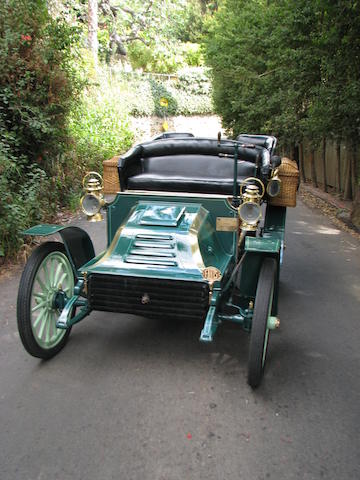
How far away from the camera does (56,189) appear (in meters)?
8.28

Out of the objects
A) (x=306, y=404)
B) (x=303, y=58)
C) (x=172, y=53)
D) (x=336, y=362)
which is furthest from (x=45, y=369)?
(x=172, y=53)

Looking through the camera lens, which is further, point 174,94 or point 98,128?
point 174,94

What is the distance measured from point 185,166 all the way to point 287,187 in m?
1.14

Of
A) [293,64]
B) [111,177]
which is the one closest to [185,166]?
[111,177]

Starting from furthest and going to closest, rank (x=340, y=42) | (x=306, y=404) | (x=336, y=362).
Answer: (x=340, y=42), (x=336, y=362), (x=306, y=404)

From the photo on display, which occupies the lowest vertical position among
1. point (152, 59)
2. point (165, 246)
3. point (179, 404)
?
point (179, 404)

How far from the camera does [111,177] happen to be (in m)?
4.79

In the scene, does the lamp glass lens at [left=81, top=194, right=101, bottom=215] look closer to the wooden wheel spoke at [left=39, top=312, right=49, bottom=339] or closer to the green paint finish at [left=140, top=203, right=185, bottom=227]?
the green paint finish at [left=140, top=203, right=185, bottom=227]

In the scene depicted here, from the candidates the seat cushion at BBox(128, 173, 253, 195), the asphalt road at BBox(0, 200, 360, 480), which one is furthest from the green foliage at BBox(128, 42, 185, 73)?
the asphalt road at BBox(0, 200, 360, 480)

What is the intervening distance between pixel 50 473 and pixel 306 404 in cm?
172

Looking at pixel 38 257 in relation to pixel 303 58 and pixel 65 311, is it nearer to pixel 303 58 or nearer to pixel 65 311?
pixel 65 311

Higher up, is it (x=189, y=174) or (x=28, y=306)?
→ (x=189, y=174)

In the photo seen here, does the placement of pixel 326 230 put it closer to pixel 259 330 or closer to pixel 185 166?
pixel 185 166

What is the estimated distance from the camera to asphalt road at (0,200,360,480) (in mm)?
2457
